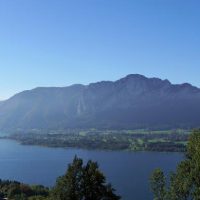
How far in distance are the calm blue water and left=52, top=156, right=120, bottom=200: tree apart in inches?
1566

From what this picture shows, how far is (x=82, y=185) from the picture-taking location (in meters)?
15.4

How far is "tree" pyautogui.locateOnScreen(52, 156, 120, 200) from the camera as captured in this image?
15.4m

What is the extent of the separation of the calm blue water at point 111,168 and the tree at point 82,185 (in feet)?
131

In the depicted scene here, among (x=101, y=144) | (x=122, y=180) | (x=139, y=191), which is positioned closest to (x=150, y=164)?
(x=122, y=180)

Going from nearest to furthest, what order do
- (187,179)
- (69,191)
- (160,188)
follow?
(187,179), (69,191), (160,188)

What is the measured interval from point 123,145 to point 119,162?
1384 inches

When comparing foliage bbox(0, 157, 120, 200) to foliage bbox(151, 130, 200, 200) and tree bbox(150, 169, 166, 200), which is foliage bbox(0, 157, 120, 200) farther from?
foliage bbox(151, 130, 200, 200)

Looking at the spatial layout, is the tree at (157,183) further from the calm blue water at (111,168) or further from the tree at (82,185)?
the calm blue water at (111,168)

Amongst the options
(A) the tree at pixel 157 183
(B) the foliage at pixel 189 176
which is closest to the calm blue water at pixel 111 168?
(A) the tree at pixel 157 183

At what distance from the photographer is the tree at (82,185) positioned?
15.4 m

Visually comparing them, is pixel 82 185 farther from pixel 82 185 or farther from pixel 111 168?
pixel 111 168

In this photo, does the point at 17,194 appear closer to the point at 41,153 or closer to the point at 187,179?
the point at 187,179

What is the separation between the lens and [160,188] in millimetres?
16531

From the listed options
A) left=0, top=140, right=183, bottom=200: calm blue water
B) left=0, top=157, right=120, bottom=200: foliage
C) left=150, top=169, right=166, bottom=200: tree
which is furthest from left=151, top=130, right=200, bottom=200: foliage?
left=0, top=140, right=183, bottom=200: calm blue water
